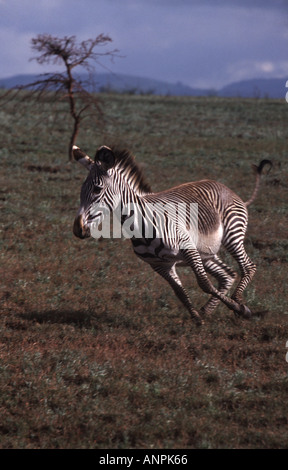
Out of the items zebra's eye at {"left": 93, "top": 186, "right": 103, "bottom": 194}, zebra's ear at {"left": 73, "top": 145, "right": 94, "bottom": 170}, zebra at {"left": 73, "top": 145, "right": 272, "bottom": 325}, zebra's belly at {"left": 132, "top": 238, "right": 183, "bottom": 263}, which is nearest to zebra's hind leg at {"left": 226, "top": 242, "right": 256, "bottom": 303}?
zebra at {"left": 73, "top": 145, "right": 272, "bottom": 325}

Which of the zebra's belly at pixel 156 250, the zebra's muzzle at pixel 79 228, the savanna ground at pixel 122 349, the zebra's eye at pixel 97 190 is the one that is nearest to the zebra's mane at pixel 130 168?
the zebra's eye at pixel 97 190

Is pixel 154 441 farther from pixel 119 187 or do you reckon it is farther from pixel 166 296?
pixel 166 296

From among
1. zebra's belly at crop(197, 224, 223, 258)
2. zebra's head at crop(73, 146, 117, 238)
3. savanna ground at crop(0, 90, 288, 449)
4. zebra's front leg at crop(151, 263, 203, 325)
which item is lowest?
savanna ground at crop(0, 90, 288, 449)

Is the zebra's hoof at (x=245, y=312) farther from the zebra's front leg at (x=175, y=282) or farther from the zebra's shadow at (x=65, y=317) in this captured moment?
the zebra's shadow at (x=65, y=317)

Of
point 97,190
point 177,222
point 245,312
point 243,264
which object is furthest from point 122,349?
point 243,264

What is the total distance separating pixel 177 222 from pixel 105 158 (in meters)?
1.62

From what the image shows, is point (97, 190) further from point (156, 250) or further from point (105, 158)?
point (156, 250)

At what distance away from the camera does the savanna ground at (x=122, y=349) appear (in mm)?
6730

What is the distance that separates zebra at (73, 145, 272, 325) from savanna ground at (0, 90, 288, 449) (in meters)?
0.58

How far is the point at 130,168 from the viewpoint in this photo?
9.81 metres

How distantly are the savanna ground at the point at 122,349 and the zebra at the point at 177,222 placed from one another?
0.58m

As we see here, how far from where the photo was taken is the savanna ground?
673 centimetres

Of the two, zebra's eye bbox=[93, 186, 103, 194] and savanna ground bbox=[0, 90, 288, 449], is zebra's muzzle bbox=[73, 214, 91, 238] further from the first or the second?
savanna ground bbox=[0, 90, 288, 449]

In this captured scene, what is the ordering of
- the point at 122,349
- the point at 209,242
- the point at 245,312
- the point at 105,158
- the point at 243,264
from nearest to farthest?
the point at 122,349 → the point at 105,158 → the point at 245,312 → the point at 209,242 → the point at 243,264
